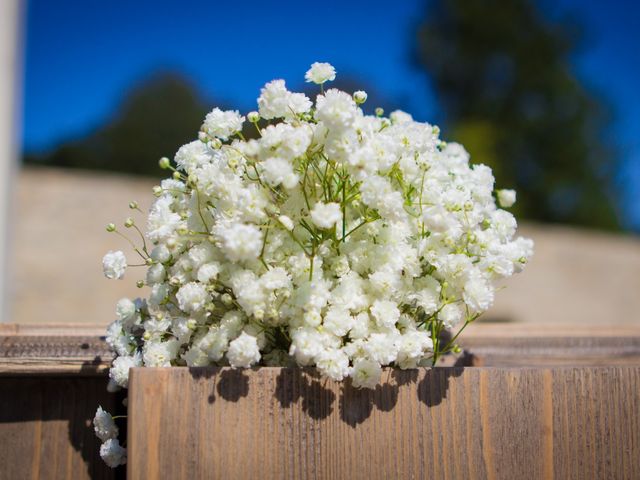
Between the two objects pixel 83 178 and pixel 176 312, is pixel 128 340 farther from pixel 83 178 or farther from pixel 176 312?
pixel 83 178

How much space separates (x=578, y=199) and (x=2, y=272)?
19.9 metres

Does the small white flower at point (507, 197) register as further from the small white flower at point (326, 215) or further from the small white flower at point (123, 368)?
the small white flower at point (123, 368)

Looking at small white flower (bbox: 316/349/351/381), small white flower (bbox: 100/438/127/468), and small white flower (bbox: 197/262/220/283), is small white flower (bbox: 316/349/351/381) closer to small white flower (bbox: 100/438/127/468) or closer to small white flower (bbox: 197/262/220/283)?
small white flower (bbox: 197/262/220/283)

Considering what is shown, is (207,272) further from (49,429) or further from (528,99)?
(528,99)

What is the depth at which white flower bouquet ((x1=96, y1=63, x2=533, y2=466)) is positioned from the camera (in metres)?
1.03

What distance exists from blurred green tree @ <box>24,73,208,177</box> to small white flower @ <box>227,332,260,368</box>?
18.9 metres

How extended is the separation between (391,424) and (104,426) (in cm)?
51

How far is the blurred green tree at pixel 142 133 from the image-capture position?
20.2m

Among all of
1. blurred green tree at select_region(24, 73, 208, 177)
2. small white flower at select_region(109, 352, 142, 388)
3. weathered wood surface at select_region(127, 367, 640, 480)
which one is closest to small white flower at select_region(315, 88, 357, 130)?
weathered wood surface at select_region(127, 367, 640, 480)

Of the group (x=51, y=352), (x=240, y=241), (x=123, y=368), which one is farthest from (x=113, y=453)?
(x=240, y=241)

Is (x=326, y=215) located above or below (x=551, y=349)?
above

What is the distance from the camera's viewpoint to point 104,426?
46.3 inches

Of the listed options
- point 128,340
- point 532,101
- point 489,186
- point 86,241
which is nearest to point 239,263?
point 128,340

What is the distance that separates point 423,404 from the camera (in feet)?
3.59
